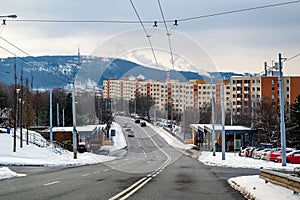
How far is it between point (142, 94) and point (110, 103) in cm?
444

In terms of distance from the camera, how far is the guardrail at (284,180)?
44.0ft

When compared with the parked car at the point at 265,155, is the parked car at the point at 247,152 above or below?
below

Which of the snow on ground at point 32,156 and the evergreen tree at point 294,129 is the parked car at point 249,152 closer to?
the evergreen tree at point 294,129

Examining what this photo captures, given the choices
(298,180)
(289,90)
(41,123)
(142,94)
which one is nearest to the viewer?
(298,180)

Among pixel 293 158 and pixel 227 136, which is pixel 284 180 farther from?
pixel 227 136

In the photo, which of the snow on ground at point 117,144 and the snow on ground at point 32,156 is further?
the snow on ground at point 117,144

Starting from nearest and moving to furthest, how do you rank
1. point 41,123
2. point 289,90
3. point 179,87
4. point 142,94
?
point 142,94 < point 179,87 < point 41,123 < point 289,90

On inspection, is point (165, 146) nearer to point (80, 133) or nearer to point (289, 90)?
point (80, 133)

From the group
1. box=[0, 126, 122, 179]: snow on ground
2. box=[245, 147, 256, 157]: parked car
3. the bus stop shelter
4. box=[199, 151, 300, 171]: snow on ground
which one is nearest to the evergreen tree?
the bus stop shelter

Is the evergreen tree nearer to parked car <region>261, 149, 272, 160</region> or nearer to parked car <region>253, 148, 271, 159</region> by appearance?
parked car <region>253, 148, 271, 159</region>

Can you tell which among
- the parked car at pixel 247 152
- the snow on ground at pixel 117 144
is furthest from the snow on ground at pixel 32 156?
the parked car at pixel 247 152

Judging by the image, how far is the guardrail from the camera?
13400 millimetres

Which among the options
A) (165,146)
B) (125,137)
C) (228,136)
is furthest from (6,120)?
(228,136)

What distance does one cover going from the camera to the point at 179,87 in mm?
39344
